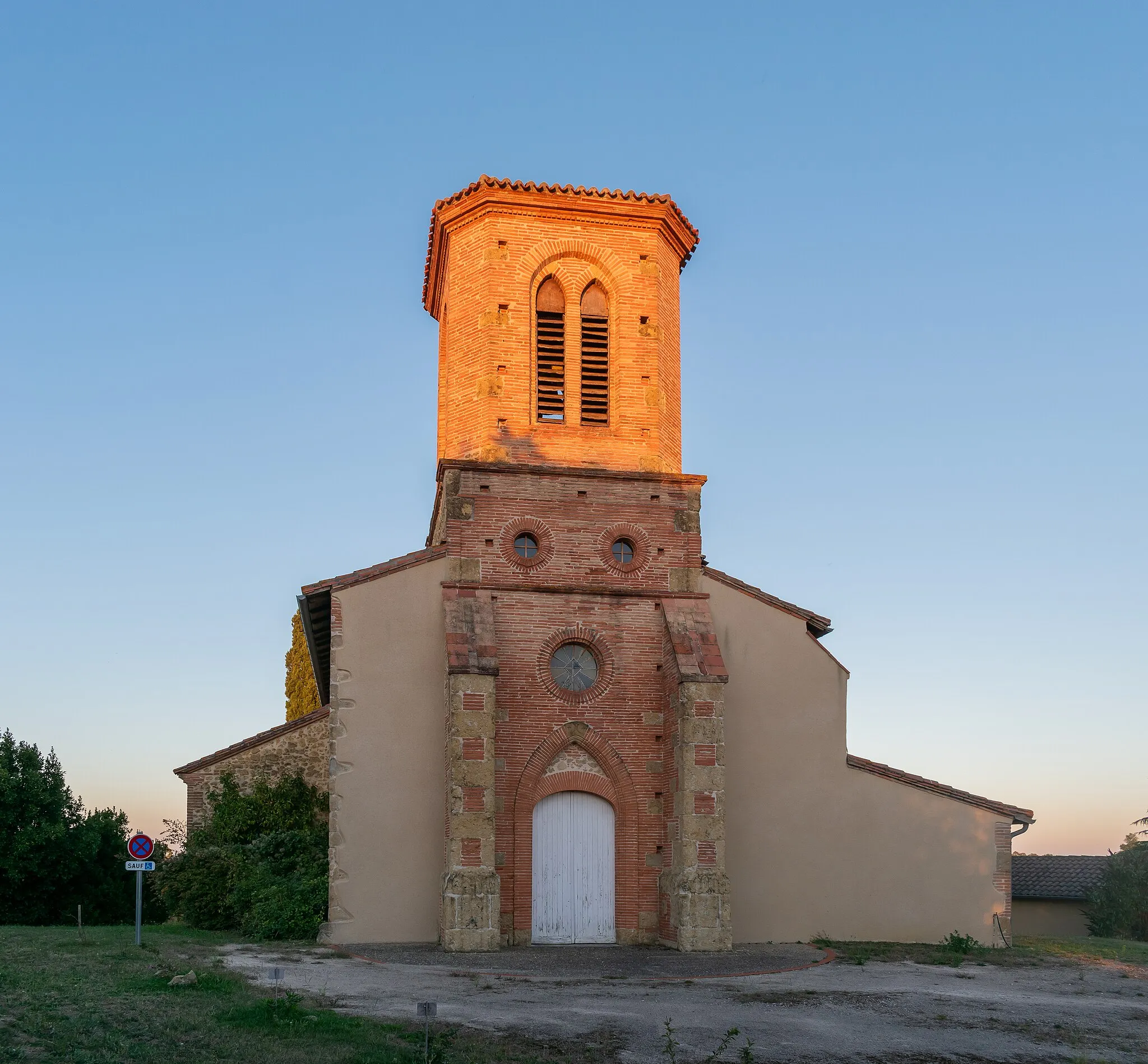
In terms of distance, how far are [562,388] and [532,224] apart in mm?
3023

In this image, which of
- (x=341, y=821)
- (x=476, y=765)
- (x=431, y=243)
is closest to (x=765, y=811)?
(x=476, y=765)

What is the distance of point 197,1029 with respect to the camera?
9664 mm

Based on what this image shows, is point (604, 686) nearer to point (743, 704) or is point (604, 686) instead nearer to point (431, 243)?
point (743, 704)

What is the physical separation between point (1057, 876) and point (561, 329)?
938 inches

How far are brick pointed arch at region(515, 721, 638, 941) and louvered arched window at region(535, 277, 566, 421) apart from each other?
571 centimetres

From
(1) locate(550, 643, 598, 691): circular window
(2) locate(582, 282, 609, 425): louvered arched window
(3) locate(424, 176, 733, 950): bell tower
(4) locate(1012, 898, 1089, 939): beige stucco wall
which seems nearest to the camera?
(3) locate(424, 176, 733, 950): bell tower

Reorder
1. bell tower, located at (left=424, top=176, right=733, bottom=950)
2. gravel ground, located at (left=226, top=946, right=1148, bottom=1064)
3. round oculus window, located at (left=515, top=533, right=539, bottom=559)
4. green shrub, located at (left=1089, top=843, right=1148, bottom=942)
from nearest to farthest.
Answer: gravel ground, located at (left=226, top=946, right=1148, bottom=1064)
bell tower, located at (left=424, top=176, right=733, bottom=950)
round oculus window, located at (left=515, top=533, right=539, bottom=559)
green shrub, located at (left=1089, top=843, right=1148, bottom=942)

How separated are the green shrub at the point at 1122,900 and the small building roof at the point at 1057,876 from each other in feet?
1.74

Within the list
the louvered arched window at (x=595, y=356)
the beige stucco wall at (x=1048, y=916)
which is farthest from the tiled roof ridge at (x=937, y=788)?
the beige stucco wall at (x=1048, y=916)

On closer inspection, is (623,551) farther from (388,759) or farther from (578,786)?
(388,759)

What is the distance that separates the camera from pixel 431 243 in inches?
891

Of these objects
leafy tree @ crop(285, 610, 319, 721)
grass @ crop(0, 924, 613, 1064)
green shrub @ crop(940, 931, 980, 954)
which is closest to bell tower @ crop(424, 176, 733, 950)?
green shrub @ crop(940, 931, 980, 954)

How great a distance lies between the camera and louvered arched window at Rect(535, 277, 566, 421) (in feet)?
67.3

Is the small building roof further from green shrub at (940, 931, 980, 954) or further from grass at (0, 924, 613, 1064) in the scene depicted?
grass at (0, 924, 613, 1064)
